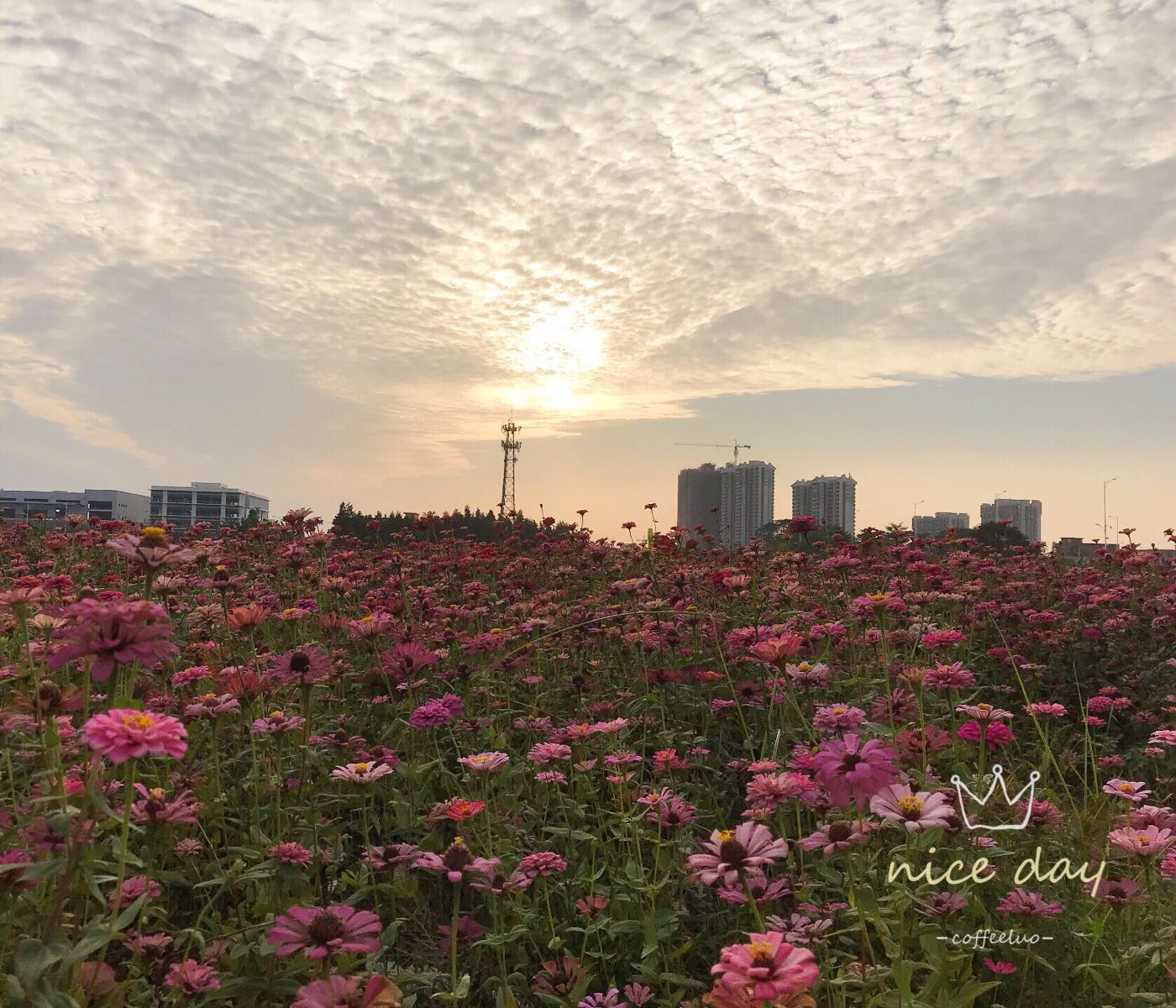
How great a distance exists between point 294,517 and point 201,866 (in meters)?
3.34

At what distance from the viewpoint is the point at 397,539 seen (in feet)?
26.9

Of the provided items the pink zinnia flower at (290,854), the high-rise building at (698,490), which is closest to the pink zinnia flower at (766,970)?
the pink zinnia flower at (290,854)

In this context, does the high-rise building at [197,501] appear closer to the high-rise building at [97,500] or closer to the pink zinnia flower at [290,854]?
the high-rise building at [97,500]

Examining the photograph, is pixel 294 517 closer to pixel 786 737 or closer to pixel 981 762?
pixel 786 737

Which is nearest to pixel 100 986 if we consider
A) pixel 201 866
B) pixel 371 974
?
pixel 371 974

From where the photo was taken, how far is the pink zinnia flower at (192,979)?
6.04 ft

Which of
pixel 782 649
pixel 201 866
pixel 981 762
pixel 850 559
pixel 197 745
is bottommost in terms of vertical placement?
pixel 201 866

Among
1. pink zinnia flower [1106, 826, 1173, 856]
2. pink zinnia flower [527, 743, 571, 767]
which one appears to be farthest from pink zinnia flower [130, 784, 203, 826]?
pink zinnia flower [1106, 826, 1173, 856]

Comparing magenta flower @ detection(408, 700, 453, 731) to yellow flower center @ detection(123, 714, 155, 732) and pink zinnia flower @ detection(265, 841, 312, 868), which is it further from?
yellow flower center @ detection(123, 714, 155, 732)

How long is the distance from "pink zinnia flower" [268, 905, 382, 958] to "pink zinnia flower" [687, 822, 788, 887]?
670 millimetres

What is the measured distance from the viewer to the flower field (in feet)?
5.34

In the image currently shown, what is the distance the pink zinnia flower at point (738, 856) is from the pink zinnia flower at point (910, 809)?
0.29 m

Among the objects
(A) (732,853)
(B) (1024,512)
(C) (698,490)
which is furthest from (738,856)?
(B) (1024,512)

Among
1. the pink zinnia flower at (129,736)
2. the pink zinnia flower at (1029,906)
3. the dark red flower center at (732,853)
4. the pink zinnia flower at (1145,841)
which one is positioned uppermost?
the pink zinnia flower at (129,736)
